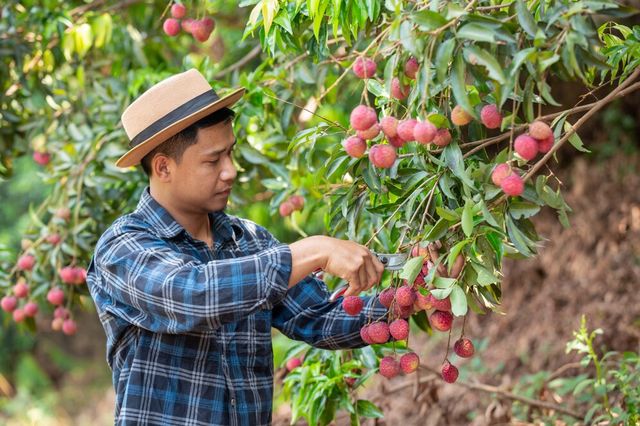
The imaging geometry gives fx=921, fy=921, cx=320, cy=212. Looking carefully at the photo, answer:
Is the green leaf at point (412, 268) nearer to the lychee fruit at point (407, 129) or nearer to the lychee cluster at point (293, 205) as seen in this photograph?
the lychee fruit at point (407, 129)

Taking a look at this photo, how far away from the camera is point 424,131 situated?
6.47ft

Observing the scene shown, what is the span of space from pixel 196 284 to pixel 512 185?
30.6 inches

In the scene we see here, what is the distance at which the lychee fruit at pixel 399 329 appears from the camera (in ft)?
7.39

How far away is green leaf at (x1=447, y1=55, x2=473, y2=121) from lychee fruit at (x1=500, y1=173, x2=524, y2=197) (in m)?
0.18

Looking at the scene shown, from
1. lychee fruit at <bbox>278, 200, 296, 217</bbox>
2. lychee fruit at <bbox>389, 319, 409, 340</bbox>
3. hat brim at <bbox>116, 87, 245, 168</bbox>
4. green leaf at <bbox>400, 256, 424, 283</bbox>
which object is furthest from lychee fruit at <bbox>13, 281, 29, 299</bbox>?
green leaf at <bbox>400, 256, 424, 283</bbox>

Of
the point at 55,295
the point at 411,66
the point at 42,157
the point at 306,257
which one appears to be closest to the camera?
the point at 411,66

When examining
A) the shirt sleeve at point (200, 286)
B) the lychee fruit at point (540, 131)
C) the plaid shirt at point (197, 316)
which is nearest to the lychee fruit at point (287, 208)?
the plaid shirt at point (197, 316)

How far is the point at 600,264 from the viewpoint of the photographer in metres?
5.43

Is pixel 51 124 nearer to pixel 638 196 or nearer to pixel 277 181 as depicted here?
pixel 277 181

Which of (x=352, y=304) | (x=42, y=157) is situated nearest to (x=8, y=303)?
(x=42, y=157)

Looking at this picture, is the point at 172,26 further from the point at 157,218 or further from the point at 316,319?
the point at 316,319

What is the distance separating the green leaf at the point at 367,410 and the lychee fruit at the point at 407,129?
1.46 metres

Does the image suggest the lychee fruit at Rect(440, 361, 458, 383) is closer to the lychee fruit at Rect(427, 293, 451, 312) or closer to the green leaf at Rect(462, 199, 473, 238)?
the lychee fruit at Rect(427, 293, 451, 312)

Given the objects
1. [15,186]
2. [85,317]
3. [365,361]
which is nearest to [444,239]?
[365,361]
